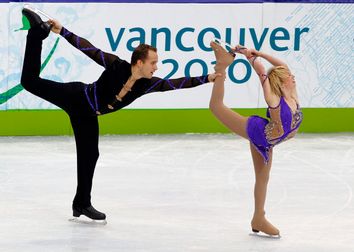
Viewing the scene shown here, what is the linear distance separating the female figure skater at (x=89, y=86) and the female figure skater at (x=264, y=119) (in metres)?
0.17

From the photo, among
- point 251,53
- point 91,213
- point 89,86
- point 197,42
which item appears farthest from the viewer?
point 197,42

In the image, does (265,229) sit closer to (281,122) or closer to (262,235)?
(262,235)

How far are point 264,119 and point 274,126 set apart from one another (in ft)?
0.44

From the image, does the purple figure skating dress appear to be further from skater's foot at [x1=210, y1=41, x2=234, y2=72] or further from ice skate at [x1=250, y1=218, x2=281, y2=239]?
ice skate at [x1=250, y1=218, x2=281, y2=239]

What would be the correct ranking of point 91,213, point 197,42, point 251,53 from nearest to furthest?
point 251,53, point 91,213, point 197,42

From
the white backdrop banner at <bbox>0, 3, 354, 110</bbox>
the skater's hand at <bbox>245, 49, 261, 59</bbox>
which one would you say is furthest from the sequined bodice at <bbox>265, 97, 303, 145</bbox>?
the white backdrop banner at <bbox>0, 3, 354, 110</bbox>

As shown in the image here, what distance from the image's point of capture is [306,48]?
12.2 meters

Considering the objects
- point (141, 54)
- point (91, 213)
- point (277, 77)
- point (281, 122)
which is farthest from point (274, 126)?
point (91, 213)

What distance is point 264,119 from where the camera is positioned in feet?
24.3

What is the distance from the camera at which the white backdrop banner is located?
11492mm

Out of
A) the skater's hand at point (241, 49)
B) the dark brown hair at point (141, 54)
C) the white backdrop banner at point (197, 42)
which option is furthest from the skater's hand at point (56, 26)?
the white backdrop banner at point (197, 42)

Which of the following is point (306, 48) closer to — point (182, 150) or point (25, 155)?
point (182, 150)

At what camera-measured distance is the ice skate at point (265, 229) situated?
755 cm

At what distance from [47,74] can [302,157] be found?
8.76 feet
